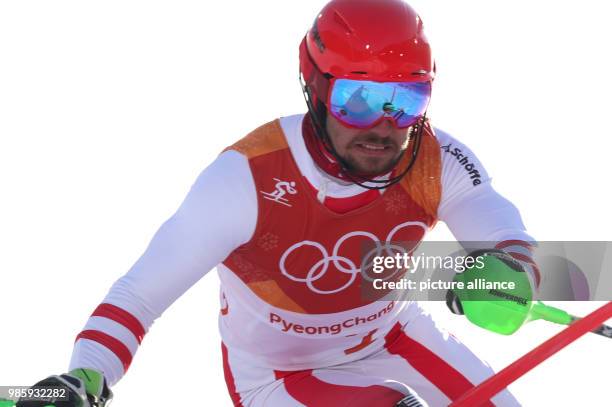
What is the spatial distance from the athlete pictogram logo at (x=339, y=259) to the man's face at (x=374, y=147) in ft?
0.93

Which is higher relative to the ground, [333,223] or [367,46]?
[367,46]

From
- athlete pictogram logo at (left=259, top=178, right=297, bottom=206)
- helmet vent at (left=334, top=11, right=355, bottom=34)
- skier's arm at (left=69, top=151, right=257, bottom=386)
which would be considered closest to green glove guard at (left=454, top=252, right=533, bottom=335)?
athlete pictogram logo at (left=259, top=178, right=297, bottom=206)

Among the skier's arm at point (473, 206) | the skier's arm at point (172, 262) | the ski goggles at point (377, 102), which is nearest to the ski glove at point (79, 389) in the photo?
the skier's arm at point (172, 262)

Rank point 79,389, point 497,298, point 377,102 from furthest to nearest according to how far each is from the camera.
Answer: point 377,102 → point 497,298 → point 79,389

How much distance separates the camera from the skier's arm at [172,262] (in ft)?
14.0

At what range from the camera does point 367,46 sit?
15.3 ft

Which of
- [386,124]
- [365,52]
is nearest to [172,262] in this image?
Answer: [386,124]

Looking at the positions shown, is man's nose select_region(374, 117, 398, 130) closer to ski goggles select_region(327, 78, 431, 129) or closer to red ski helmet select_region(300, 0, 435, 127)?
ski goggles select_region(327, 78, 431, 129)

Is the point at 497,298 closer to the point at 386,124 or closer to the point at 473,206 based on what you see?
the point at 473,206

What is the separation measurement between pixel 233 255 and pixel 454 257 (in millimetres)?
960

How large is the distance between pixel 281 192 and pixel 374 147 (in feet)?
1.40

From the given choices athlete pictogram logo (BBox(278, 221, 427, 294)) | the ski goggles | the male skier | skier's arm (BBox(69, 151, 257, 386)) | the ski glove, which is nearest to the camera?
the ski glove

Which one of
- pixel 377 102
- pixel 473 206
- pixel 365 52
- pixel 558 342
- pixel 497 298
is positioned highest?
pixel 365 52

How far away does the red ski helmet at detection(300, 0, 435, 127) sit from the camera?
465cm
